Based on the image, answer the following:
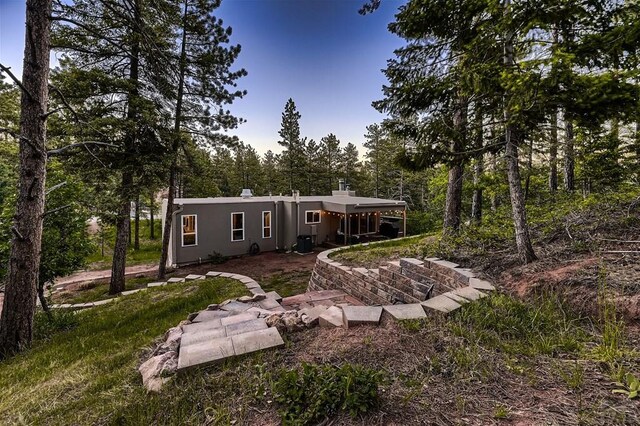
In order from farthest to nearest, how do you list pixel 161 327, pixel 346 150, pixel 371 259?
pixel 346 150 → pixel 371 259 → pixel 161 327

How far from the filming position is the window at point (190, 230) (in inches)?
447

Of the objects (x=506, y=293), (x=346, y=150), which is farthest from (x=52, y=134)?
(x=346, y=150)

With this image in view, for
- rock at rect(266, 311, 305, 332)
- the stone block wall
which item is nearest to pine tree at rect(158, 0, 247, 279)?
the stone block wall

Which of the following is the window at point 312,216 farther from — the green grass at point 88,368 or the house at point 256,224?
the green grass at point 88,368

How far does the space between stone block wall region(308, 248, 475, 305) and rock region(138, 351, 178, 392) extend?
3342mm

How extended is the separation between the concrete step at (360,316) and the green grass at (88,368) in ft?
5.58

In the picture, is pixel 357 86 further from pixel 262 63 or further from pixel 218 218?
pixel 218 218

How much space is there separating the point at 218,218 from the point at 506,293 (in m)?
11.0

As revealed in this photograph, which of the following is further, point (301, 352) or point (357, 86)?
point (357, 86)

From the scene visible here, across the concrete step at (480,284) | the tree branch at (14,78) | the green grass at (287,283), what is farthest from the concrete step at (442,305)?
the tree branch at (14,78)

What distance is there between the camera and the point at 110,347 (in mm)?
3314

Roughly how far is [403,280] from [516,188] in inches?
84.5

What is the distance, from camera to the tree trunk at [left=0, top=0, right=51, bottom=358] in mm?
3443

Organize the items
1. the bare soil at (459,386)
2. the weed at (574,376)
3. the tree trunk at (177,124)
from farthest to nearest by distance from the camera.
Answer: the tree trunk at (177,124) < the weed at (574,376) < the bare soil at (459,386)
